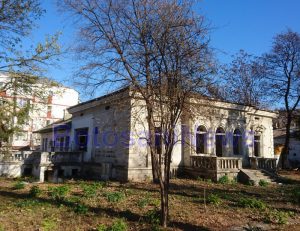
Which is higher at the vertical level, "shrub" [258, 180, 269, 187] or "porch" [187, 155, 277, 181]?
"porch" [187, 155, 277, 181]

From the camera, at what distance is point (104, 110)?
1992cm

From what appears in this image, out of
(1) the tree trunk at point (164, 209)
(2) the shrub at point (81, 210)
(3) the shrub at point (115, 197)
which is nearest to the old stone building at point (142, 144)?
(3) the shrub at point (115, 197)

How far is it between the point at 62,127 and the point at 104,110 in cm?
823

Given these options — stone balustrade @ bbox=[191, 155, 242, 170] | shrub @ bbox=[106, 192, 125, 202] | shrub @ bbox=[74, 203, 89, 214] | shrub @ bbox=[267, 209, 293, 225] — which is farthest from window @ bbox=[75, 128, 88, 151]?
shrub @ bbox=[267, 209, 293, 225]

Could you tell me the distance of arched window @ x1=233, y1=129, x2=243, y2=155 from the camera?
22.9m

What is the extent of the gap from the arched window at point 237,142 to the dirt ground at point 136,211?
9469 mm

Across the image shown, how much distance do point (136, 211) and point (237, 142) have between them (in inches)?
620

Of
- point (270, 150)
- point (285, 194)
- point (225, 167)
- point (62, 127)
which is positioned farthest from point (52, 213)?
point (270, 150)

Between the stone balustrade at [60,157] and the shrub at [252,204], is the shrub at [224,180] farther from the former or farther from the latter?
the stone balustrade at [60,157]

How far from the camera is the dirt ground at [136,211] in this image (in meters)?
7.88

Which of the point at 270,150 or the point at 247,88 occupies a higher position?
the point at 247,88

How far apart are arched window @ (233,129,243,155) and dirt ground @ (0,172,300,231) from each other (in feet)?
31.1

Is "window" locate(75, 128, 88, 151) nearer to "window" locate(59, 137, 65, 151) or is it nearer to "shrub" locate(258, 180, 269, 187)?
"window" locate(59, 137, 65, 151)

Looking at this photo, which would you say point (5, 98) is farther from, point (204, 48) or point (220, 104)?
point (220, 104)
